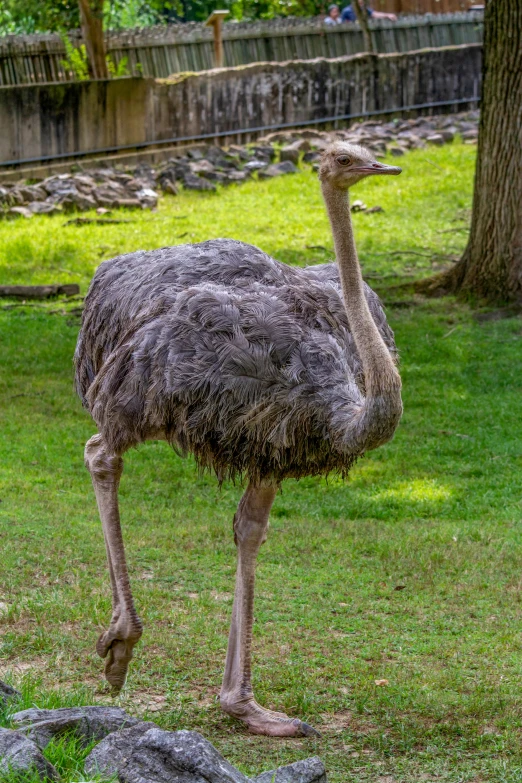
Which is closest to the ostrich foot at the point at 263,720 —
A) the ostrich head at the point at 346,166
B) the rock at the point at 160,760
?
the rock at the point at 160,760

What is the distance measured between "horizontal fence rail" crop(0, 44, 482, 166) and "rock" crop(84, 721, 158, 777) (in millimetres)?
14048

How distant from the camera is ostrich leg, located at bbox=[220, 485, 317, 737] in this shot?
14.8 ft

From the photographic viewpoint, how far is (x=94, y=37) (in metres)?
18.4

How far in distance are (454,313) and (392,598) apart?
5483mm

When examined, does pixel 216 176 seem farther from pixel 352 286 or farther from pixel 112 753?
pixel 112 753

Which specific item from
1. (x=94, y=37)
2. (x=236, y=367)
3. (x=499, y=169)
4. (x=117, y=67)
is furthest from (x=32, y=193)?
→ (x=236, y=367)

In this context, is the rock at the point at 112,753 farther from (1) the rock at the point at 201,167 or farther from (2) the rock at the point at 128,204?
(1) the rock at the point at 201,167

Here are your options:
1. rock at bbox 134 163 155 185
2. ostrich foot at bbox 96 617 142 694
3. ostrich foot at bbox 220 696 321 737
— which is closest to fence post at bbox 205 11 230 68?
rock at bbox 134 163 155 185

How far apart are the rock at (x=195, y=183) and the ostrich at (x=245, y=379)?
11.7 m

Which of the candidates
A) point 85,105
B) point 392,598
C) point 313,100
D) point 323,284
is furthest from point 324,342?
point 313,100

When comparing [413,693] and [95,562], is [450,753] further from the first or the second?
[95,562]

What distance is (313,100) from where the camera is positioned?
20953 millimetres

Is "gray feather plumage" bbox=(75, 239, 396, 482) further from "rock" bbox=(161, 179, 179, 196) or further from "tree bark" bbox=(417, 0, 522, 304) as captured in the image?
"rock" bbox=(161, 179, 179, 196)

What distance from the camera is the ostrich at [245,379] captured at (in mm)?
4145
